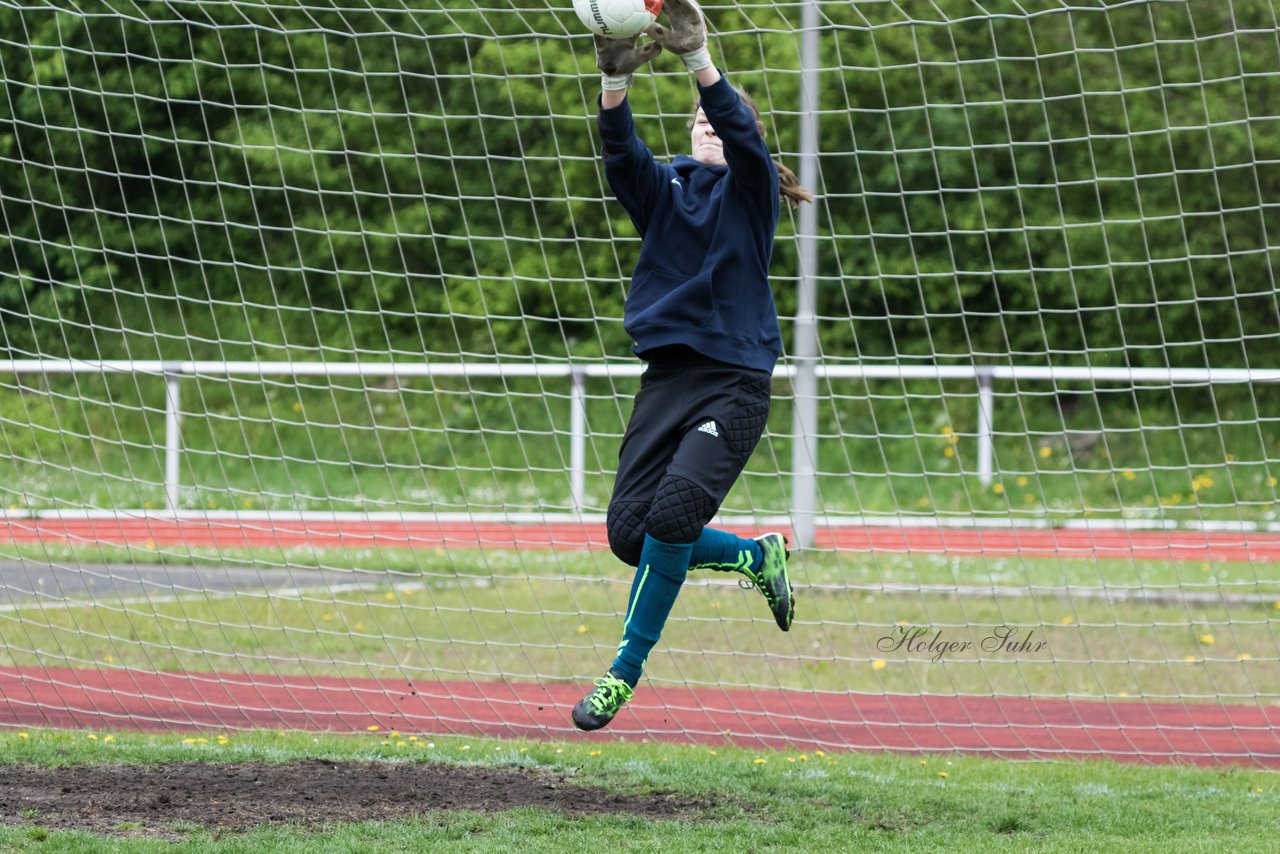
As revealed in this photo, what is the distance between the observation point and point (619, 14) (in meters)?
4.03

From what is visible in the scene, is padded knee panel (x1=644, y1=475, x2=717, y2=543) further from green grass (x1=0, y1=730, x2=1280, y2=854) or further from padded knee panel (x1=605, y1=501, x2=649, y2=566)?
green grass (x1=0, y1=730, x2=1280, y2=854)

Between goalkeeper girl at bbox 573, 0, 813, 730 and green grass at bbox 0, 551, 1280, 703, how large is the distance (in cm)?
243

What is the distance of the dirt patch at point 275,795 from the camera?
4781 millimetres

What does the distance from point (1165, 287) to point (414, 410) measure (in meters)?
6.59

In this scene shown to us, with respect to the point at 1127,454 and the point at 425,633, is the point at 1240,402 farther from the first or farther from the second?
the point at 425,633

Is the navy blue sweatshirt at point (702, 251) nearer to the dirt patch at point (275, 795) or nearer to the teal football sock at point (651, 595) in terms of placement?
the teal football sock at point (651, 595)

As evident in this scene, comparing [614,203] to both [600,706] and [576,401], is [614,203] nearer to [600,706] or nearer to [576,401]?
[576,401]

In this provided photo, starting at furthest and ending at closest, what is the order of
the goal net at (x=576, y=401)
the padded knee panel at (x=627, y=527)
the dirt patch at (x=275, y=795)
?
the goal net at (x=576, y=401) < the dirt patch at (x=275, y=795) < the padded knee panel at (x=627, y=527)

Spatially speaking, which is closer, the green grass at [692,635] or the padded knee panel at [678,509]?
the padded knee panel at [678,509]

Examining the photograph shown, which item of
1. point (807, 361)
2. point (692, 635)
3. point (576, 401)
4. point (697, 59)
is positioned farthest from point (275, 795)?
point (576, 401)

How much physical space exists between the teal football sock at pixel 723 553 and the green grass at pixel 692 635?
2.00m

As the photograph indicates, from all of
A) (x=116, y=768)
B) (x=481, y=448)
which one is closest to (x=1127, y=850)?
(x=116, y=768)

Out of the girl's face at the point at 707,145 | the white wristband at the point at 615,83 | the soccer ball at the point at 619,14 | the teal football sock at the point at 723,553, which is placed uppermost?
the soccer ball at the point at 619,14


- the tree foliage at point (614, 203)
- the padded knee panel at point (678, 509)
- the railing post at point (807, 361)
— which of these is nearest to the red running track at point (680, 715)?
the railing post at point (807, 361)
